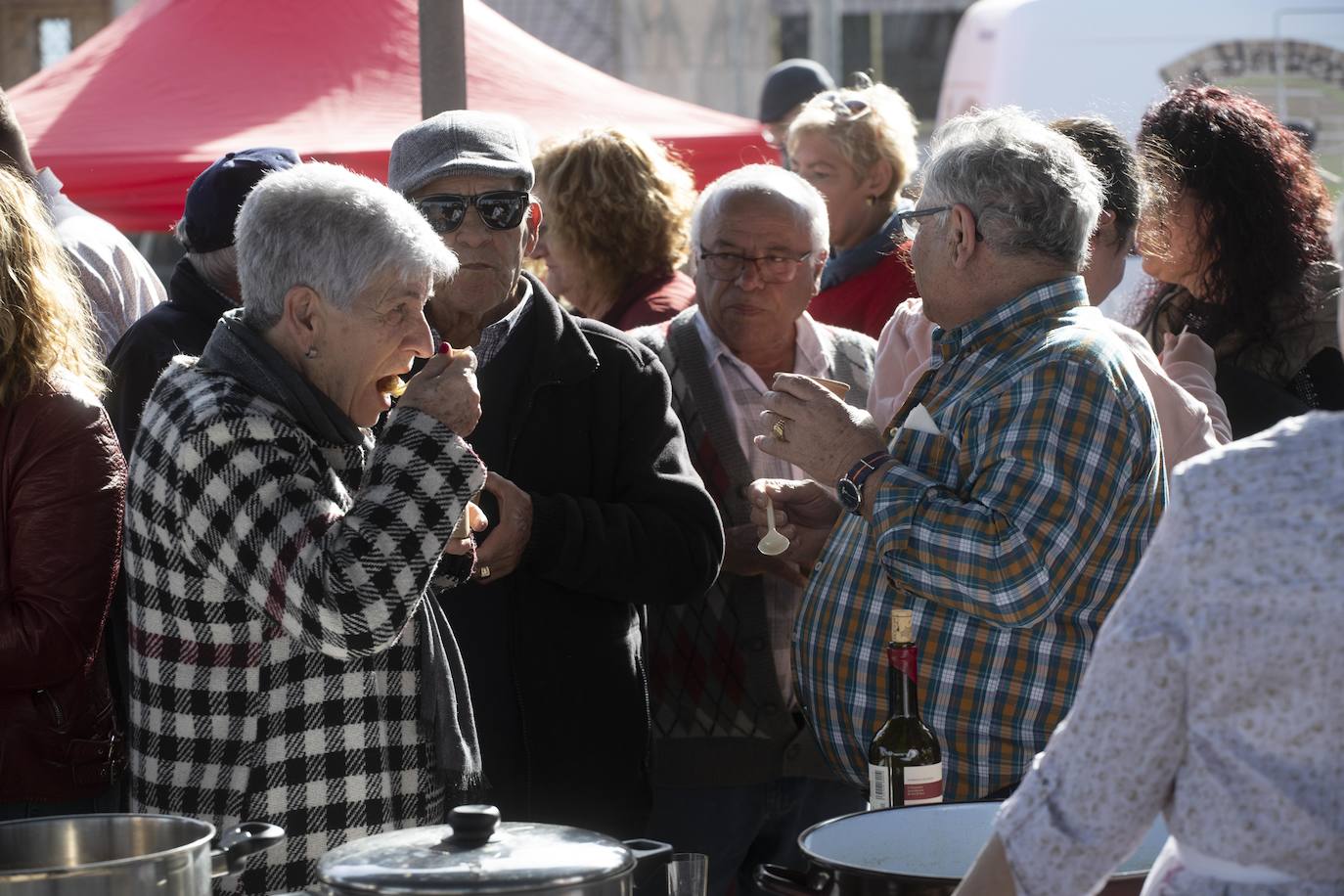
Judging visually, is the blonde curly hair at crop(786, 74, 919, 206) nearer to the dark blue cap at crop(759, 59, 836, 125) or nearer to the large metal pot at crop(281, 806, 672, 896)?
the dark blue cap at crop(759, 59, 836, 125)

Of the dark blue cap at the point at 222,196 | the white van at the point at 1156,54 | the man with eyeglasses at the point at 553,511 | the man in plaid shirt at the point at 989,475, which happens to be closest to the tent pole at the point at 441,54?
the dark blue cap at the point at 222,196

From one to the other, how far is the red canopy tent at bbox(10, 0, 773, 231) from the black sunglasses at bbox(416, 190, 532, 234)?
264cm

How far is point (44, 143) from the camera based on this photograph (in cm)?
593

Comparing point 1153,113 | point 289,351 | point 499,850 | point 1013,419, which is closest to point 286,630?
point 289,351

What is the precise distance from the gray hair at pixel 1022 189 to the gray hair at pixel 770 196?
41.4 inches

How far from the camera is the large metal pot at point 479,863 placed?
171 centimetres

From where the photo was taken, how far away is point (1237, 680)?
1.38 meters

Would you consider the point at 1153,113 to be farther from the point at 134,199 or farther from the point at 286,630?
the point at 134,199

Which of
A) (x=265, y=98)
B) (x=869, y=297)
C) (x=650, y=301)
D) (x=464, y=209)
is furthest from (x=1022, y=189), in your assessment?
(x=265, y=98)

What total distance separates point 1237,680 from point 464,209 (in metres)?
2.01

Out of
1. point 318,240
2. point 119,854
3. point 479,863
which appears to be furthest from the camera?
point 318,240

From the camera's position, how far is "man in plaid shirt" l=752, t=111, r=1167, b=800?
8.25 ft

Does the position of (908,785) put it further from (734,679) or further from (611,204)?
(611,204)

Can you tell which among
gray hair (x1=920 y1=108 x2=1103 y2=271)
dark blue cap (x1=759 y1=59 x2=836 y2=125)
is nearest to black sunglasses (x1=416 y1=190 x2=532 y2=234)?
gray hair (x1=920 y1=108 x2=1103 y2=271)
